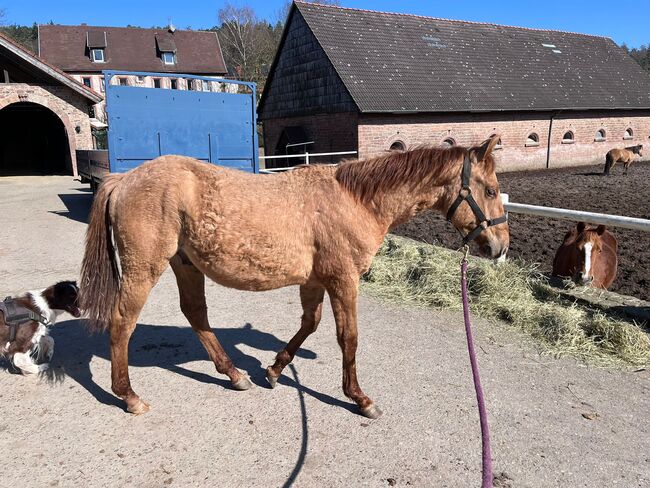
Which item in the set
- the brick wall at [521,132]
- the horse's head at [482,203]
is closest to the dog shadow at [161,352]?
the horse's head at [482,203]

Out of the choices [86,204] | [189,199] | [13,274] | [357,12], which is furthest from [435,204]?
[357,12]

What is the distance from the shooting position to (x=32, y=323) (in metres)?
3.74

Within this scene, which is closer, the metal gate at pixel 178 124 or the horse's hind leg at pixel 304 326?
the horse's hind leg at pixel 304 326

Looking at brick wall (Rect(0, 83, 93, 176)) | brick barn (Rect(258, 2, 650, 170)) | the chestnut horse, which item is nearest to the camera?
the chestnut horse

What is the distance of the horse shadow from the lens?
1188cm

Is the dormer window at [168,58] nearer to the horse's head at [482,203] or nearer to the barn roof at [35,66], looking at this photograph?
the barn roof at [35,66]

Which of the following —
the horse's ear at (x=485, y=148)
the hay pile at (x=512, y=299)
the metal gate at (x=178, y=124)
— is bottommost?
the hay pile at (x=512, y=299)

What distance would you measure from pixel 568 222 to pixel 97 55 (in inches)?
2009

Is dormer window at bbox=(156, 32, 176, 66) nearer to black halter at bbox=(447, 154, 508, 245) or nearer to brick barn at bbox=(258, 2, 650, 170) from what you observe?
brick barn at bbox=(258, 2, 650, 170)

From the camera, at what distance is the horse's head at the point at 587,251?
5.21 metres

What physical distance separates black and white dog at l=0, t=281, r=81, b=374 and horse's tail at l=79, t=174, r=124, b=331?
0.86m

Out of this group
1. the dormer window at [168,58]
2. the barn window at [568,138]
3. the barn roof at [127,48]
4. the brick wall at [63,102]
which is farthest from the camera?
the dormer window at [168,58]

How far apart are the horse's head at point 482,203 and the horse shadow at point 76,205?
34.1 ft

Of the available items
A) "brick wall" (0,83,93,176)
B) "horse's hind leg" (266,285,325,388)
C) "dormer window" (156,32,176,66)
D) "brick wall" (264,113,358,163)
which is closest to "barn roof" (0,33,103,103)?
"brick wall" (0,83,93,176)
